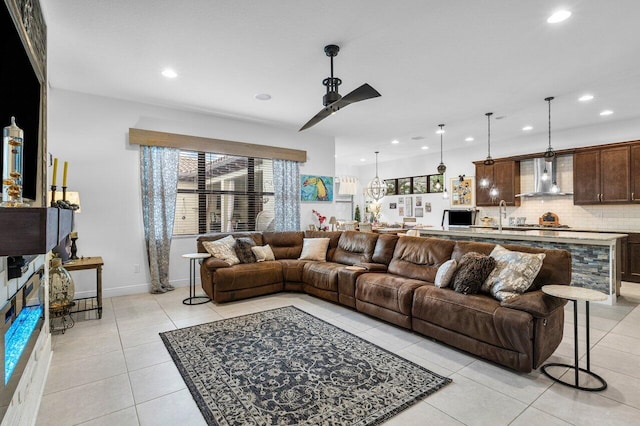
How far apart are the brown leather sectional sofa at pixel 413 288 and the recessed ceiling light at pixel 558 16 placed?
2052 mm

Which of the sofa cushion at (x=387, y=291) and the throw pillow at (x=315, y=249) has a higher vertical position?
the throw pillow at (x=315, y=249)

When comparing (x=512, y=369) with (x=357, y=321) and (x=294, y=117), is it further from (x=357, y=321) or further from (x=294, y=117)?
(x=294, y=117)

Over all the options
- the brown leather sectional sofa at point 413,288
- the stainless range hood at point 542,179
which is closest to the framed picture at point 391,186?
the stainless range hood at point 542,179

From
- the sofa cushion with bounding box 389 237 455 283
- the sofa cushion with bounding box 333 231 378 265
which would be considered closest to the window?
the sofa cushion with bounding box 333 231 378 265

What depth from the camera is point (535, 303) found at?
2.46m

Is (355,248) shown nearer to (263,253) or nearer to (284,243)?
(284,243)

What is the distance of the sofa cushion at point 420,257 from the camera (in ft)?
12.1

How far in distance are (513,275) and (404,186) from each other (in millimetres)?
7153

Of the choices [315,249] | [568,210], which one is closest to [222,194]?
[315,249]

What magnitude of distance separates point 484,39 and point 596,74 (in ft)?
6.46

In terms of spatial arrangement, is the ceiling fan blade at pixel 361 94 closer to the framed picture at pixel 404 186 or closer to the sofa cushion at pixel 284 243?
the sofa cushion at pixel 284 243

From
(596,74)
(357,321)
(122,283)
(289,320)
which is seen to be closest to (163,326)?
(289,320)

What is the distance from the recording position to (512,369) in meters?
2.54

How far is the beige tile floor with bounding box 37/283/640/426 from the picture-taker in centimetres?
198
